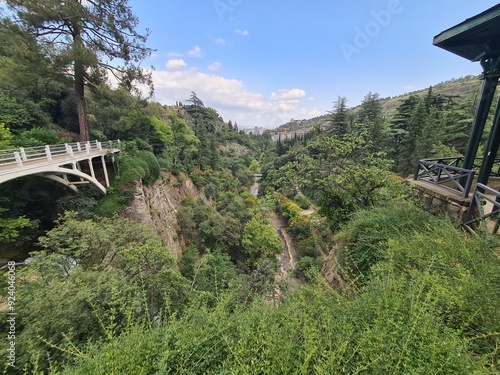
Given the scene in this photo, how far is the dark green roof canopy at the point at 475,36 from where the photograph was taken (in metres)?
3.33

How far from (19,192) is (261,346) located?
394 inches

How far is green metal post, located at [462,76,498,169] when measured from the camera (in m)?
4.03

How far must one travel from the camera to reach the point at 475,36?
3.89 metres

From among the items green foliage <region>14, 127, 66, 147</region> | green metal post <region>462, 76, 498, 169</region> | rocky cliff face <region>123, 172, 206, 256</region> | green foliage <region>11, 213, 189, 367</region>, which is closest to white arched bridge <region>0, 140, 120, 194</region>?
green foliage <region>14, 127, 66, 147</region>

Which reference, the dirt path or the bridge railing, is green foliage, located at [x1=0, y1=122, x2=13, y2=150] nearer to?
the bridge railing

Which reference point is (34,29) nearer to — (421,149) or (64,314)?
(64,314)

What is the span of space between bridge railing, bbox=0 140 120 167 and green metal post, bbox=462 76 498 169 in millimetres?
11940

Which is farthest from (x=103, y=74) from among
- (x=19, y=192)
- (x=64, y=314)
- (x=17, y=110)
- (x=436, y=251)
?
(x=436, y=251)

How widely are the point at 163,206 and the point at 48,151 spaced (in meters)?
8.26

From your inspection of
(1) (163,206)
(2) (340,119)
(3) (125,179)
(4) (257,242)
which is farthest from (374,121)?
(3) (125,179)

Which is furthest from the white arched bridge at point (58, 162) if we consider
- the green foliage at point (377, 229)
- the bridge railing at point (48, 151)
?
the green foliage at point (377, 229)

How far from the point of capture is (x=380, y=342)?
1647 mm

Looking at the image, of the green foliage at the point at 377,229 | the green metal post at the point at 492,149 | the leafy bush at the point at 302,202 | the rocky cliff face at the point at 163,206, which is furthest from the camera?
the leafy bush at the point at 302,202

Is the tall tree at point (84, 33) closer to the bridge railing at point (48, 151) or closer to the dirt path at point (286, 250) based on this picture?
the bridge railing at point (48, 151)
